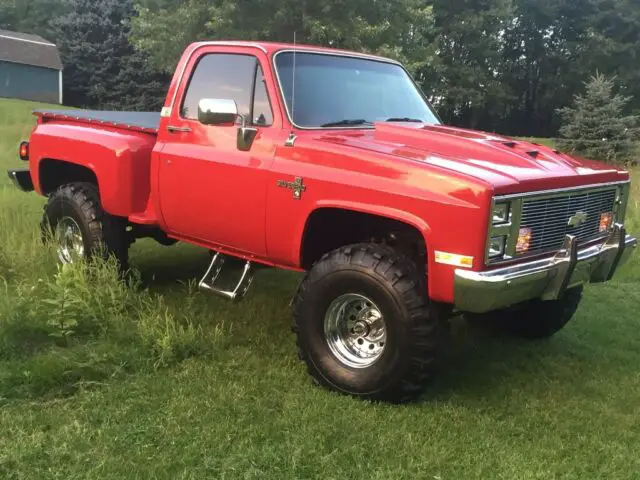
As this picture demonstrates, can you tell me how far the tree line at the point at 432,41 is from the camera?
26.6 metres

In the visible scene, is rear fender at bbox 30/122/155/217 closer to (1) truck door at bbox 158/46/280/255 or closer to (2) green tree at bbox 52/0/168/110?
(1) truck door at bbox 158/46/280/255

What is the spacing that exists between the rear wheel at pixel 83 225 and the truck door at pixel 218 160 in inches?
31.1

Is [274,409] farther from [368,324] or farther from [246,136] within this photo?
[246,136]

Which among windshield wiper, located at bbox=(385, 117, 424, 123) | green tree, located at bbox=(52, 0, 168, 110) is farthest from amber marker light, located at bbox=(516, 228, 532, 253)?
green tree, located at bbox=(52, 0, 168, 110)

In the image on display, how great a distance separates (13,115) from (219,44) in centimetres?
2237

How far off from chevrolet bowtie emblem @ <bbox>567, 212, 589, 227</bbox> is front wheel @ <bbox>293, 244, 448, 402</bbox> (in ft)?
3.02

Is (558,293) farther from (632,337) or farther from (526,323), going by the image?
(632,337)

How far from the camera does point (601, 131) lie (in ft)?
66.4

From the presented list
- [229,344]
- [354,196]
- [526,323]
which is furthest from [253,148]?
[526,323]

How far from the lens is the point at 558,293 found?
384cm

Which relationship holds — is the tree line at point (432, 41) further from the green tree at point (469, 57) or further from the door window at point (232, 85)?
the door window at point (232, 85)

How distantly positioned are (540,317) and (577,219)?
1305 mm

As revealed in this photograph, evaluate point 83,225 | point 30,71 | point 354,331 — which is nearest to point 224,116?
point 354,331

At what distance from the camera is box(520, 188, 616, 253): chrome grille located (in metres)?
3.77
